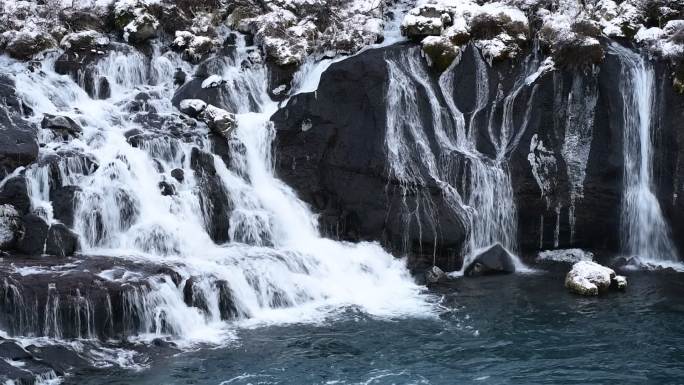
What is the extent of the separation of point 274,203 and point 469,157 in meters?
6.06

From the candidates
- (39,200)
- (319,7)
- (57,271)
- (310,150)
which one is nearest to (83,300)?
(57,271)

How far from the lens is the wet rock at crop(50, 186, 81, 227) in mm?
17969

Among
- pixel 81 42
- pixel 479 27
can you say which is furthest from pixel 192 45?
pixel 479 27

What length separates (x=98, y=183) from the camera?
18844 mm

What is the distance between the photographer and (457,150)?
21.6m

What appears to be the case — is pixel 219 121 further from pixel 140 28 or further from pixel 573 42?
pixel 573 42

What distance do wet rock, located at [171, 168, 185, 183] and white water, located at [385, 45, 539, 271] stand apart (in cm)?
615

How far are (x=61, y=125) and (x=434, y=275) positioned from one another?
11.3 metres

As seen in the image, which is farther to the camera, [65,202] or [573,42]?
[573,42]

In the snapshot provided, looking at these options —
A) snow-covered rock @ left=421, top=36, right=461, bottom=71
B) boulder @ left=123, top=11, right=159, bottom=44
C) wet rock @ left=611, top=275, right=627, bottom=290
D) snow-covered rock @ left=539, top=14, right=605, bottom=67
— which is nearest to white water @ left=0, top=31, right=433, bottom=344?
boulder @ left=123, top=11, right=159, bottom=44

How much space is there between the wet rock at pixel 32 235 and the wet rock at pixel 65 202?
70 centimetres

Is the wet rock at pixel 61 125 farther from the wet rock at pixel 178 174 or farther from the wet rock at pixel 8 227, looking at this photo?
the wet rock at pixel 8 227

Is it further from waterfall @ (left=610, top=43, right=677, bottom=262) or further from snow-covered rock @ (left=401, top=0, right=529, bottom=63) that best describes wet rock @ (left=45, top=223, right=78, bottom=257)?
waterfall @ (left=610, top=43, right=677, bottom=262)

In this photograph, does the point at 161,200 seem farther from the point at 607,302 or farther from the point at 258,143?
the point at 607,302
